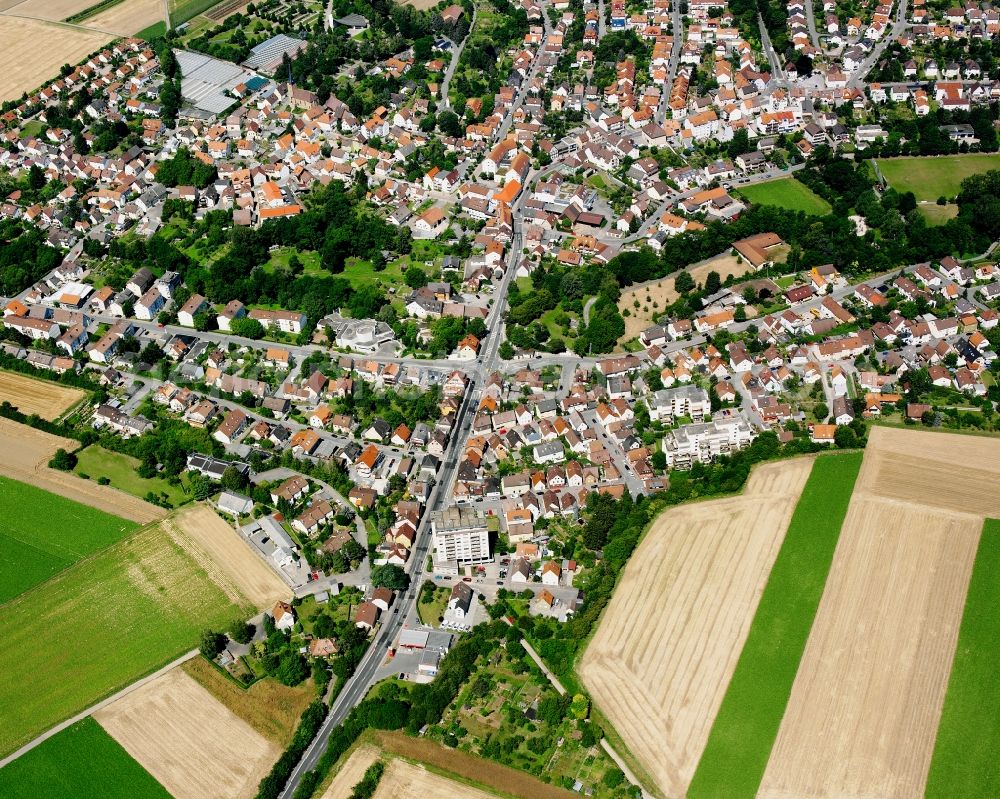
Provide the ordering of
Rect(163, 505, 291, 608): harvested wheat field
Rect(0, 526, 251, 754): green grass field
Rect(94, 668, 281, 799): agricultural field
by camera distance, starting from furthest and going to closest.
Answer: Rect(163, 505, 291, 608): harvested wheat field → Rect(0, 526, 251, 754): green grass field → Rect(94, 668, 281, 799): agricultural field

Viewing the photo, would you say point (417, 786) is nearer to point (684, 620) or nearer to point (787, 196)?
point (684, 620)

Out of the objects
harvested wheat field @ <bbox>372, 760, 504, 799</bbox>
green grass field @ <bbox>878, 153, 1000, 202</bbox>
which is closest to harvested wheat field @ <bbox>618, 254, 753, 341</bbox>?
green grass field @ <bbox>878, 153, 1000, 202</bbox>

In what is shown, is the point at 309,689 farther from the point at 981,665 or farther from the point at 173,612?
the point at 981,665

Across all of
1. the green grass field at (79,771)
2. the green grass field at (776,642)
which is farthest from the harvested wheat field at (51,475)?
the green grass field at (776,642)

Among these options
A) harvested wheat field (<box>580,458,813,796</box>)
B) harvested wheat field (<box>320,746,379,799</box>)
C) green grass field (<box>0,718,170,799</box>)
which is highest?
green grass field (<box>0,718,170,799</box>)

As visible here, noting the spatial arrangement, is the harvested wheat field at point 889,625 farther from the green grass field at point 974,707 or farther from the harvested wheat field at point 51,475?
the harvested wheat field at point 51,475

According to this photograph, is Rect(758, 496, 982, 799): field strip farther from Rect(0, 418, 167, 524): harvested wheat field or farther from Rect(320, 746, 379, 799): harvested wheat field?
Rect(0, 418, 167, 524): harvested wheat field

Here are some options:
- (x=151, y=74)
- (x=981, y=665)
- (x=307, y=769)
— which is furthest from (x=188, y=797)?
(x=151, y=74)

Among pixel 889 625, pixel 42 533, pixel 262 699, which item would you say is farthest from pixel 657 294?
pixel 42 533
